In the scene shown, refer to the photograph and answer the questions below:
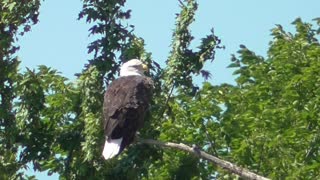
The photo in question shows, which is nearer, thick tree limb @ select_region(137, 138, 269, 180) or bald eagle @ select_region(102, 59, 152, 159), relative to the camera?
thick tree limb @ select_region(137, 138, 269, 180)

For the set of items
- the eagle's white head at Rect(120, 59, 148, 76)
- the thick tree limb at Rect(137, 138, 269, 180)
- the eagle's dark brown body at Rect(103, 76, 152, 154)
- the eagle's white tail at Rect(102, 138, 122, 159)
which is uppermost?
the eagle's white head at Rect(120, 59, 148, 76)

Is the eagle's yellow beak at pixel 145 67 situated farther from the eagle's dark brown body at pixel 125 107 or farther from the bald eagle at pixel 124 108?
the eagle's dark brown body at pixel 125 107

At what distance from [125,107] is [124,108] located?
14mm

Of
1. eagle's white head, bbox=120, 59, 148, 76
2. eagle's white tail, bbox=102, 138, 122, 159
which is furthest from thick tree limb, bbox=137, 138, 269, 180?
eagle's white head, bbox=120, 59, 148, 76

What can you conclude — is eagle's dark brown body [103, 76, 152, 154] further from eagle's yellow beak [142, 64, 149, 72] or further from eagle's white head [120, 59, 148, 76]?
eagle's yellow beak [142, 64, 149, 72]

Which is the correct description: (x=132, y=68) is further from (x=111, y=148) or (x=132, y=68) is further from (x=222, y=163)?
(x=222, y=163)

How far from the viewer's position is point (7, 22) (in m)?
13.1

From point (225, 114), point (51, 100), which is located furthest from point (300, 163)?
point (51, 100)

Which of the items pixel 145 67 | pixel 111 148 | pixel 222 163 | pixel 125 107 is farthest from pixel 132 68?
pixel 222 163

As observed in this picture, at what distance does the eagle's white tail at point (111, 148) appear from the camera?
39.5 feet

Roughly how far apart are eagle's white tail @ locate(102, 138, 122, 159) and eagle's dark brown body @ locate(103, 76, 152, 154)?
6cm

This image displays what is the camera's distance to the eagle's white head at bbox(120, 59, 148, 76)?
12.9 metres

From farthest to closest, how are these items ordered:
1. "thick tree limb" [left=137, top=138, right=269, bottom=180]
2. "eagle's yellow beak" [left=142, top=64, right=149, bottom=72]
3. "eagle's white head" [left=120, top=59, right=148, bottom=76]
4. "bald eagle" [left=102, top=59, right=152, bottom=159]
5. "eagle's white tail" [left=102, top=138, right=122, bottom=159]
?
"eagle's yellow beak" [left=142, top=64, right=149, bottom=72] < "eagle's white head" [left=120, top=59, right=148, bottom=76] < "bald eagle" [left=102, top=59, right=152, bottom=159] < "eagle's white tail" [left=102, top=138, right=122, bottom=159] < "thick tree limb" [left=137, top=138, right=269, bottom=180]

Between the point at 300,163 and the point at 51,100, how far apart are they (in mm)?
3840
